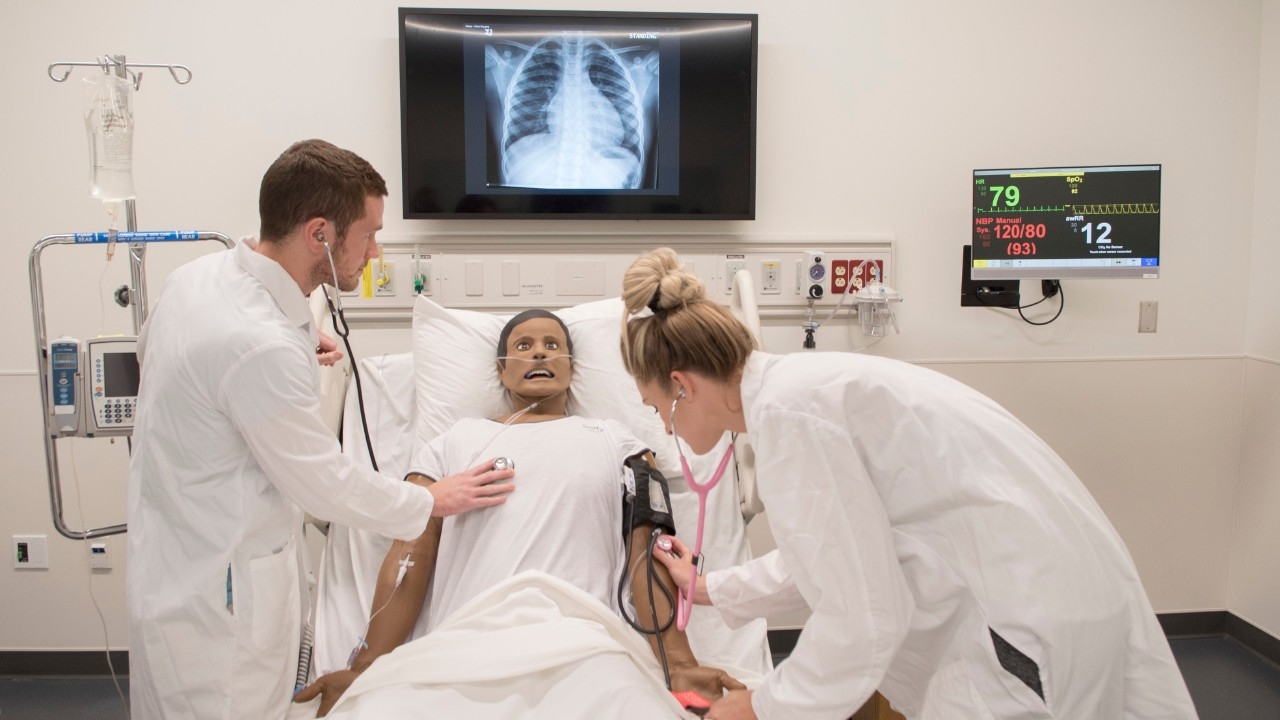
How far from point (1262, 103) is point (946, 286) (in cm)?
118

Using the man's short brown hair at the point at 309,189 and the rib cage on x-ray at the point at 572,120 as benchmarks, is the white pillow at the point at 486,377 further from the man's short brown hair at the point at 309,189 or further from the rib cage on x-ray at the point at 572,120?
the man's short brown hair at the point at 309,189

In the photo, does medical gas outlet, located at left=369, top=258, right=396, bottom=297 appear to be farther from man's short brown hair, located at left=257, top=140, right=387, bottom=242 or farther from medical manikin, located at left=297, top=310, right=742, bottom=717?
man's short brown hair, located at left=257, top=140, right=387, bottom=242

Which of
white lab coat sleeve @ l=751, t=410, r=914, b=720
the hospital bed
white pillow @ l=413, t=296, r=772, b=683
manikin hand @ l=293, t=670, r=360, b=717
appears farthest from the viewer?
white pillow @ l=413, t=296, r=772, b=683

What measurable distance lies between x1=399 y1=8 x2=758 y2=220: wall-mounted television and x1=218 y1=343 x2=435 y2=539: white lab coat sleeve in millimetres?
1285

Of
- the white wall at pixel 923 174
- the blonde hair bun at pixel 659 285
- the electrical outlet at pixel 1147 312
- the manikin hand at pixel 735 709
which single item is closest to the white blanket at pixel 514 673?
the manikin hand at pixel 735 709

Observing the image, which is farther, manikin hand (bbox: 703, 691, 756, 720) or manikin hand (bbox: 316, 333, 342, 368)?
manikin hand (bbox: 316, 333, 342, 368)

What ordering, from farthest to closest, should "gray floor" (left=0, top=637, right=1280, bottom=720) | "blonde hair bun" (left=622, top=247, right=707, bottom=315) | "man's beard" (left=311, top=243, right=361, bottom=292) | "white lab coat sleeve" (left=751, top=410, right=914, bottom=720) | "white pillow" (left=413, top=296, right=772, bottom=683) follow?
"gray floor" (left=0, top=637, right=1280, bottom=720) < "white pillow" (left=413, top=296, right=772, bottom=683) < "man's beard" (left=311, top=243, right=361, bottom=292) < "blonde hair bun" (left=622, top=247, right=707, bottom=315) < "white lab coat sleeve" (left=751, top=410, right=914, bottom=720)

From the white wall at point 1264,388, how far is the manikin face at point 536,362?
2284mm

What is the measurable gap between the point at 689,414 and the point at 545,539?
0.75 meters

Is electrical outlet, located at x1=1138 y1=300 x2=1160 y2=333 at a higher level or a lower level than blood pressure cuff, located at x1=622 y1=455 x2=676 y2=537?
higher

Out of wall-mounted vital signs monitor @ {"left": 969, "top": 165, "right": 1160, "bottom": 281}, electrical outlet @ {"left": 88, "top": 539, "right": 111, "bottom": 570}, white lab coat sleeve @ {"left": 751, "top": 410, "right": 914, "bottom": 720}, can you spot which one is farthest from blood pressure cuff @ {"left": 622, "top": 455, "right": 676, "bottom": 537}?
electrical outlet @ {"left": 88, "top": 539, "right": 111, "bottom": 570}

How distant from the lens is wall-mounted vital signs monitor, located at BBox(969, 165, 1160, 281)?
2.61 meters

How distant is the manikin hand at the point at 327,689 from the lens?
1.75 metres

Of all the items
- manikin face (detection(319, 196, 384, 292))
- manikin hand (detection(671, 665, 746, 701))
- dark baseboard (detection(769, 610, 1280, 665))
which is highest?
manikin face (detection(319, 196, 384, 292))
